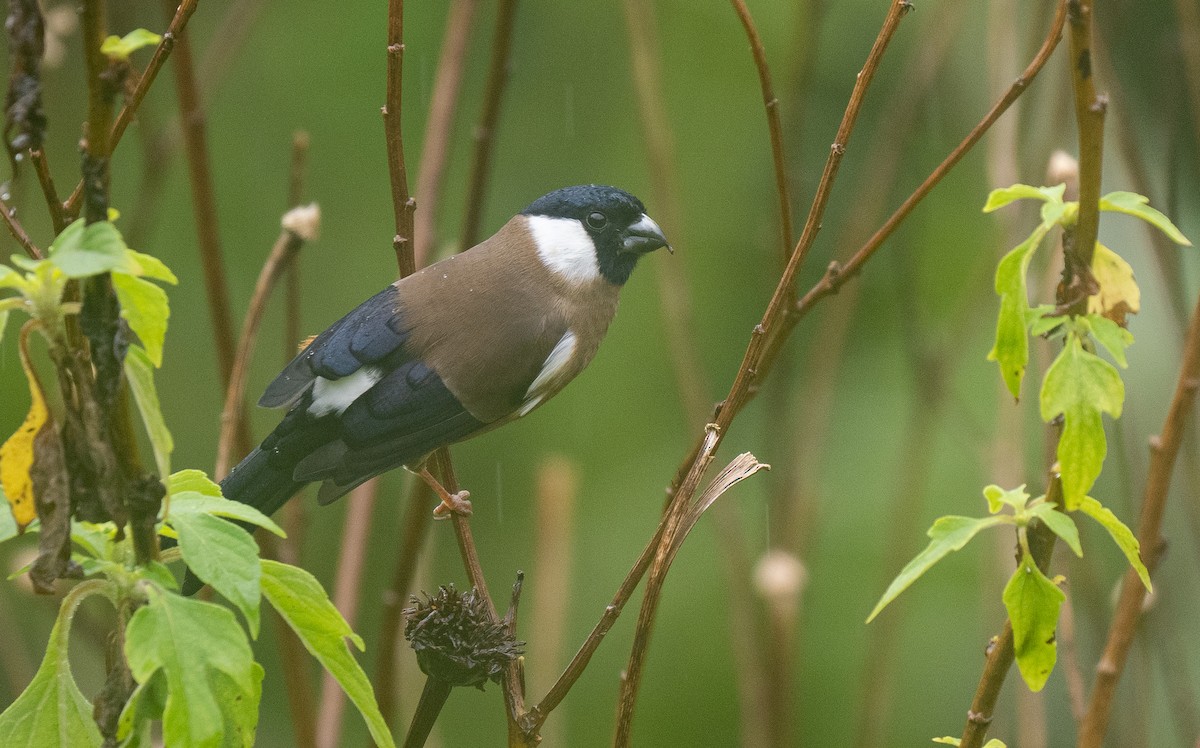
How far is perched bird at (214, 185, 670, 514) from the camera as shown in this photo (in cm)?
160

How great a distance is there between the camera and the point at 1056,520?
0.90 metres

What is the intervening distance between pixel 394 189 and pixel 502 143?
2.87m

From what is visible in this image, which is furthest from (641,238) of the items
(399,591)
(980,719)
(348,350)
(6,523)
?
(6,523)

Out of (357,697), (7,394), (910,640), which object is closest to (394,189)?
(357,697)

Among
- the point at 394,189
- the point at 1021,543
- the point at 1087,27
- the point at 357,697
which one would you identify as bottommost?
the point at 357,697

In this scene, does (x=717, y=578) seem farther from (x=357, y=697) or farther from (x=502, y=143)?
(x=357, y=697)

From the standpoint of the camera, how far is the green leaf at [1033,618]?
2.91ft

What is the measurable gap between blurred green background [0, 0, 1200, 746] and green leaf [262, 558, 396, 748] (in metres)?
1.76

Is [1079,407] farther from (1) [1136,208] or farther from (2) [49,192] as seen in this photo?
(2) [49,192]

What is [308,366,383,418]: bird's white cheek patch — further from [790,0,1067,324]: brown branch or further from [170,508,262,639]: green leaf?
[170,508,262,639]: green leaf

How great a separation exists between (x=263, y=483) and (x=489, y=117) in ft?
1.90

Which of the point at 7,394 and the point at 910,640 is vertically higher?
the point at 7,394

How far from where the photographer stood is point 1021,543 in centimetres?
93

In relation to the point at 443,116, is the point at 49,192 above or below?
below
